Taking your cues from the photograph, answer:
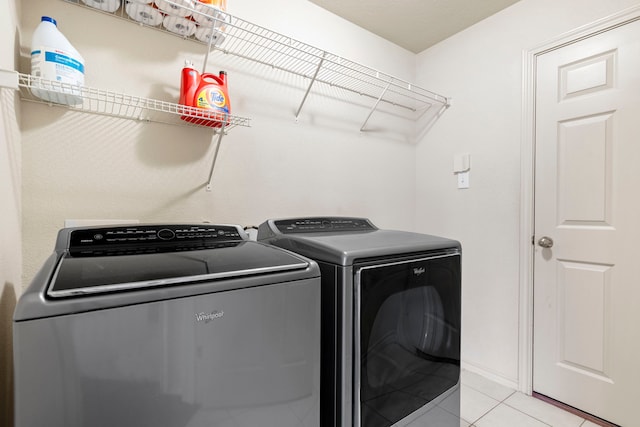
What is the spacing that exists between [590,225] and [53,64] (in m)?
2.74

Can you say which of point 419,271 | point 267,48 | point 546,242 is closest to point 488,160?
point 546,242

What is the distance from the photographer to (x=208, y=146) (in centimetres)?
170

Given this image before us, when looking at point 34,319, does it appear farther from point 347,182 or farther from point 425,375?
point 347,182

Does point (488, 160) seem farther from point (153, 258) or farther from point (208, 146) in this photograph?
point (153, 258)

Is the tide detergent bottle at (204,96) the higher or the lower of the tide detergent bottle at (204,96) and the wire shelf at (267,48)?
the lower

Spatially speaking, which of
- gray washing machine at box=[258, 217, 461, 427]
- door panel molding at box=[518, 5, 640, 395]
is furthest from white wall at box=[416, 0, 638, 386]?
gray washing machine at box=[258, 217, 461, 427]

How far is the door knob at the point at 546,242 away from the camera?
1.99 meters

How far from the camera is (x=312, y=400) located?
102 cm

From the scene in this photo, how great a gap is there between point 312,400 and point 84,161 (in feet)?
4.51

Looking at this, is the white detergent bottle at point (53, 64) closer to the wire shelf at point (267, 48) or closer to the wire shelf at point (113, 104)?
the wire shelf at point (113, 104)

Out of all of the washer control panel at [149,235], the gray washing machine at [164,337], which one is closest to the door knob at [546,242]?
the gray washing machine at [164,337]

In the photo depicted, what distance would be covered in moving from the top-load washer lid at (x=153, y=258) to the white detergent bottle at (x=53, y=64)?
52 cm

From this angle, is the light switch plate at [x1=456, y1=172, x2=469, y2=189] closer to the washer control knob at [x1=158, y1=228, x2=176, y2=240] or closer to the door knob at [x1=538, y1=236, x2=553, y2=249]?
the door knob at [x1=538, y1=236, x2=553, y2=249]

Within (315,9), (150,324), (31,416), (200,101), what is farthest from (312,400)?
(315,9)
